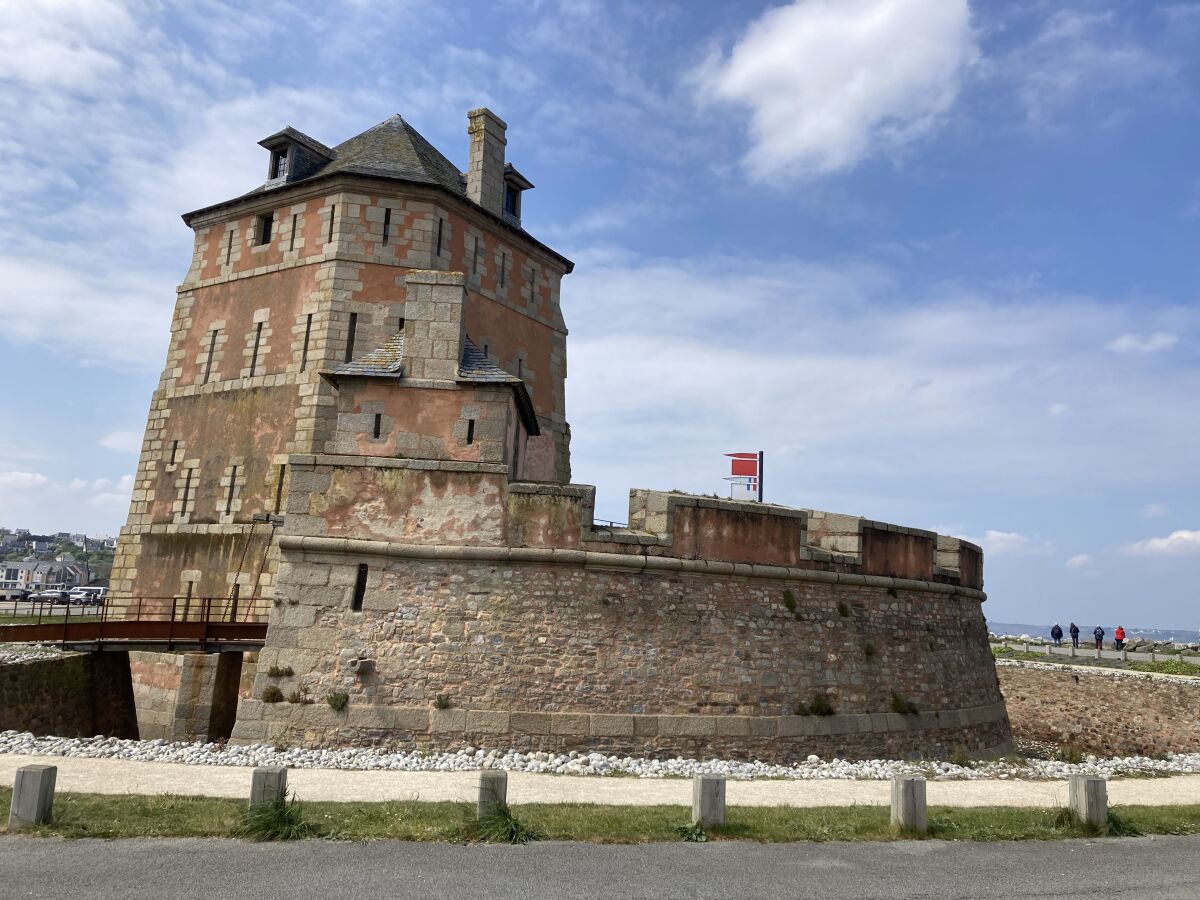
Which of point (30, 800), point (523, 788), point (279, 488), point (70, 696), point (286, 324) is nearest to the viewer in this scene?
point (30, 800)

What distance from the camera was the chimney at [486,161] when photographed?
74.4ft

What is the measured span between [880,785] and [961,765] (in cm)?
340

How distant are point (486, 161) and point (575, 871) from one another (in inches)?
795

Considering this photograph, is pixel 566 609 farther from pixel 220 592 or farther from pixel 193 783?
pixel 220 592

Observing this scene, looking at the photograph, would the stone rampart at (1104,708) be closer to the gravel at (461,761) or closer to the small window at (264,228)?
the gravel at (461,761)

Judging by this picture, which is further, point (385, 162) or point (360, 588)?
point (385, 162)

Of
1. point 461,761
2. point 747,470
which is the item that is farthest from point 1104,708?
point 461,761

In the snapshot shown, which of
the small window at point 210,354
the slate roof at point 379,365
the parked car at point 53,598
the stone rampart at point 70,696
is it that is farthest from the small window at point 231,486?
the slate roof at point 379,365

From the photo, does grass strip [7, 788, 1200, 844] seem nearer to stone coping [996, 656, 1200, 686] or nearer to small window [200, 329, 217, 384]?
small window [200, 329, 217, 384]

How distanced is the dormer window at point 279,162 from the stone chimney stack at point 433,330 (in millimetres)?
10171

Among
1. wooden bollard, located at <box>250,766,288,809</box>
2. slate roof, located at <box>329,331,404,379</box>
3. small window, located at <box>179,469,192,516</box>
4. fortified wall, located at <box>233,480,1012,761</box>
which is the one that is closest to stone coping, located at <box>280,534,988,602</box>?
fortified wall, located at <box>233,480,1012,761</box>

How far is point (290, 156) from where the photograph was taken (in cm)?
2114

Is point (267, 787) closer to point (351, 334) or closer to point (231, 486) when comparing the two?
point (231, 486)

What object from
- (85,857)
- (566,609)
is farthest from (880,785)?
(85,857)
